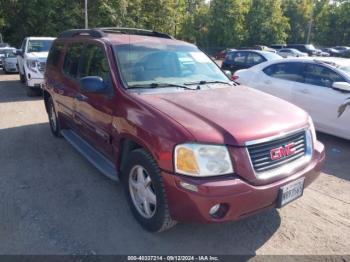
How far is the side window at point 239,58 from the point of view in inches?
539

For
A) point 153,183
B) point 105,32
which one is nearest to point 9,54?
point 105,32

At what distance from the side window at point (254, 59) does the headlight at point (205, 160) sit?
11010mm

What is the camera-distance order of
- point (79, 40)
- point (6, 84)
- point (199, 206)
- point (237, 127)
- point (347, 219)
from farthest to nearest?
point (6, 84), point (79, 40), point (347, 219), point (237, 127), point (199, 206)

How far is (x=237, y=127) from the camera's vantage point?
2922mm

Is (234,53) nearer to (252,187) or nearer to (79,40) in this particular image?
(79,40)

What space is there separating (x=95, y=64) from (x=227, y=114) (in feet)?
6.51

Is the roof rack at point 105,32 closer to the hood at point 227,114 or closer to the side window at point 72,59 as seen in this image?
the side window at point 72,59

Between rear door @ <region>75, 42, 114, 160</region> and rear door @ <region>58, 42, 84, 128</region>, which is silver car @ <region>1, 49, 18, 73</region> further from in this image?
rear door @ <region>75, 42, 114, 160</region>

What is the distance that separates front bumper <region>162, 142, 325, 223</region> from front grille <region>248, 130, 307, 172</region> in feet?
0.52

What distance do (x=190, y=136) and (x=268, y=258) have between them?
4.34ft

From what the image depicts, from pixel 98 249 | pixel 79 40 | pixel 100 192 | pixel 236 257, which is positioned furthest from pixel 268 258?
pixel 79 40

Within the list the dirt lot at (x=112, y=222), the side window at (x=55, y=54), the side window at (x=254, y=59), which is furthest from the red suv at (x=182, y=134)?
the side window at (x=254, y=59)

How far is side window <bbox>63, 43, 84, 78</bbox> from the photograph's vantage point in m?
4.86

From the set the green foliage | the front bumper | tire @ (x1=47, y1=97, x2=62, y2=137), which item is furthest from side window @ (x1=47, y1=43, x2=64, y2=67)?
the green foliage
